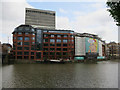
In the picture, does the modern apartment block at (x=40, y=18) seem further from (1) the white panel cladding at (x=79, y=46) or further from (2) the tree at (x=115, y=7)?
(2) the tree at (x=115, y=7)

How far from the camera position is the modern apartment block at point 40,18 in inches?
5335

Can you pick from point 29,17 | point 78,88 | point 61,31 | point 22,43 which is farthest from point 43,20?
point 78,88

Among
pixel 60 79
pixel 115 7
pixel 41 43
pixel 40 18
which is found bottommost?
pixel 60 79

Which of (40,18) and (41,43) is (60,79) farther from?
(40,18)

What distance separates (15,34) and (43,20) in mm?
57851

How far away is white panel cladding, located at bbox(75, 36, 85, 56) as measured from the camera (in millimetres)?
101812

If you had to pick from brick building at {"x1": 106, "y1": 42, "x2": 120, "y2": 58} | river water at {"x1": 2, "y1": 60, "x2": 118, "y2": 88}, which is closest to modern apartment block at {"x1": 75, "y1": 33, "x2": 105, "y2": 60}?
river water at {"x1": 2, "y1": 60, "x2": 118, "y2": 88}

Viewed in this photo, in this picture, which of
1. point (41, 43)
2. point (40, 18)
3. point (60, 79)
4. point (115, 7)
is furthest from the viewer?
point (40, 18)

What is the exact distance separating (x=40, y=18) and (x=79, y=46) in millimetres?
61393

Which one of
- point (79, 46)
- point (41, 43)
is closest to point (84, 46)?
point (79, 46)

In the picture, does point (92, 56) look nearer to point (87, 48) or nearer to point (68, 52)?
point (87, 48)

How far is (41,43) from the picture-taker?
9462cm

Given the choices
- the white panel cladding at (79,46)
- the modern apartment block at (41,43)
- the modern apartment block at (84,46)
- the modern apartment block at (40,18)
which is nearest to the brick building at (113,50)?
the modern apartment block at (84,46)

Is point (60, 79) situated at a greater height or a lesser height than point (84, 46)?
lesser
